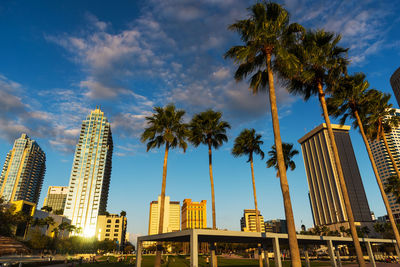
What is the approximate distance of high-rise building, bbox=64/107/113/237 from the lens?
15550 cm

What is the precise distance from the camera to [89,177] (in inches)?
6452

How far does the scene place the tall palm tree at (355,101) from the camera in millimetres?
24250

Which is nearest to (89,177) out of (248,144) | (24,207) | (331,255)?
(24,207)

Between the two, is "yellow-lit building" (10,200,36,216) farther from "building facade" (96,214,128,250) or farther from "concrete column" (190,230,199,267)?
"concrete column" (190,230,199,267)

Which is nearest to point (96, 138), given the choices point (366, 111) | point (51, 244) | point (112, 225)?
point (112, 225)

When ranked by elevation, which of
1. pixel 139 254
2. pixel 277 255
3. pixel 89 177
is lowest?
pixel 277 255

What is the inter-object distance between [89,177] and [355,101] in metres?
168

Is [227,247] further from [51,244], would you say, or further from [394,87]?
[394,87]

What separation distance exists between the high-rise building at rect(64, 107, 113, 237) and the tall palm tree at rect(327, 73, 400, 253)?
16353cm

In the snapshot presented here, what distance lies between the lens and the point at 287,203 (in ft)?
45.2

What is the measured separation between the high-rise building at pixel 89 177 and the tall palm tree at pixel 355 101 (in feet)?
537

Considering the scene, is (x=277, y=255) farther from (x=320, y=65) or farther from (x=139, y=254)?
(x=320, y=65)

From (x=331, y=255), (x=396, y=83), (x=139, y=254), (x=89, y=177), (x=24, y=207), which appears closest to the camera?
(x=139, y=254)

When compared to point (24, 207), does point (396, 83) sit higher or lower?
higher
